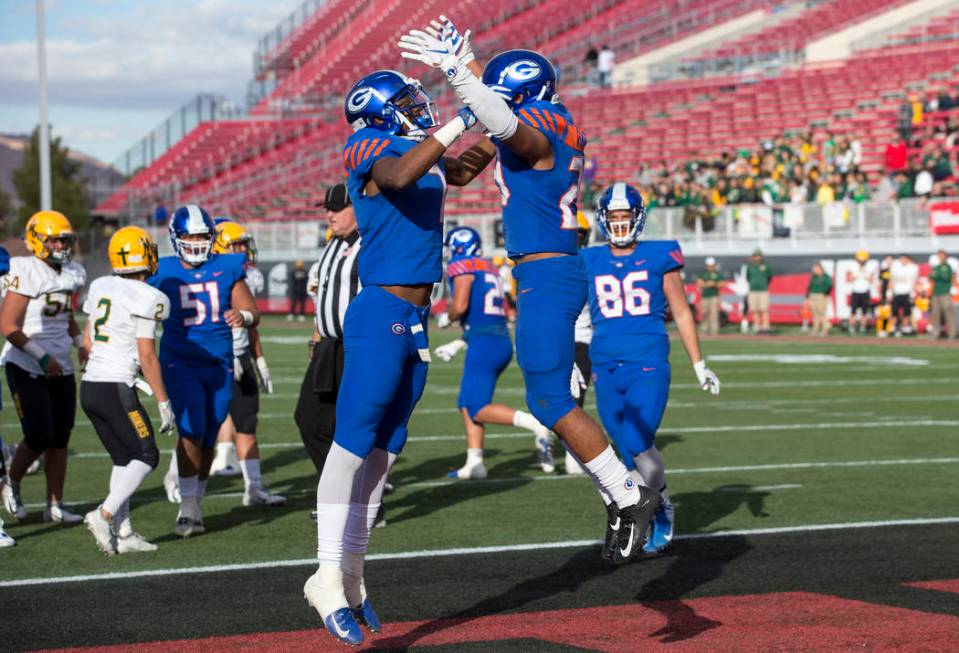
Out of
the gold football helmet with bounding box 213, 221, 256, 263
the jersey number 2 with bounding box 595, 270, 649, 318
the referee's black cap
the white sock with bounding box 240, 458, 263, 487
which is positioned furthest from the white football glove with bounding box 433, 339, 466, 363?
the jersey number 2 with bounding box 595, 270, 649, 318

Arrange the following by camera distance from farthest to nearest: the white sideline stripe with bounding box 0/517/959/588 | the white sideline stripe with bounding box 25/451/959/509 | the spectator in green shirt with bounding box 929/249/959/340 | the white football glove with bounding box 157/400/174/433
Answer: the spectator in green shirt with bounding box 929/249/959/340
the white sideline stripe with bounding box 25/451/959/509
the white football glove with bounding box 157/400/174/433
the white sideline stripe with bounding box 0/517/959/588

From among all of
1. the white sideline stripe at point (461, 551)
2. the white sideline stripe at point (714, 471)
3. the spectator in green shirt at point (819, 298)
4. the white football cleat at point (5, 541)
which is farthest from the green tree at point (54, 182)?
the white sideline stripe at point (461, 551)

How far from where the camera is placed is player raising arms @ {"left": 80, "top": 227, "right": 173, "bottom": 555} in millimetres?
7016

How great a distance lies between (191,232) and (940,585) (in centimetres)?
438

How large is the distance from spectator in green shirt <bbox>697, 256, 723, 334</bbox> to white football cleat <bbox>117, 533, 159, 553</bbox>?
21.6 m

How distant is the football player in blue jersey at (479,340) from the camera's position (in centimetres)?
1000

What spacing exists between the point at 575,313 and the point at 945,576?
2250 mm

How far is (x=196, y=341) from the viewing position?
7.80 m

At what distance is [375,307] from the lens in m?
4.98

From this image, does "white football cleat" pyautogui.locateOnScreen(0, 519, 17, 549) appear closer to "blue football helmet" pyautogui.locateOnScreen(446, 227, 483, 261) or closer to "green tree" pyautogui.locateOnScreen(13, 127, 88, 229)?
"blue football helmet" pyautogui.locateOnScreen(446, 227, 483, 261)

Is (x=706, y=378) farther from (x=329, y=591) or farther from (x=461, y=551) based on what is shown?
(x=329, y=591)

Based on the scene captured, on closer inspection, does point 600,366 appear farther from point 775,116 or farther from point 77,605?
point 775,116

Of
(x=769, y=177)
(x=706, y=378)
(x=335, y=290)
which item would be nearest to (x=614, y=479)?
(x=706, y=378)

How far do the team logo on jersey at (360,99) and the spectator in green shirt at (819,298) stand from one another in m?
22.0
